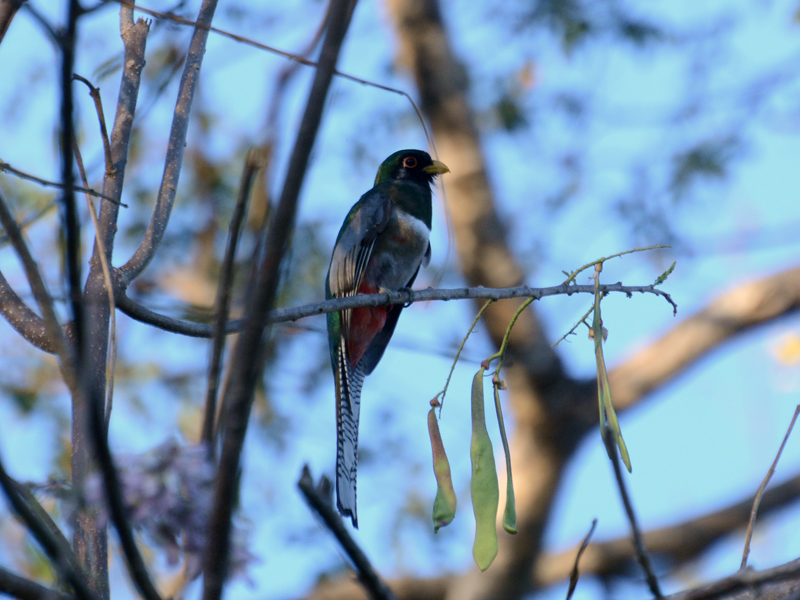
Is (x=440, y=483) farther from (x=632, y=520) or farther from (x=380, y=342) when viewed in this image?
(x=380, y=342)

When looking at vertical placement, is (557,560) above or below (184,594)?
above

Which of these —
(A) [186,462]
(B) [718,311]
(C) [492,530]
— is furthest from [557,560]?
(A) [186,462]

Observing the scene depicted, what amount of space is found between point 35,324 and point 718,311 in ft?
26.7

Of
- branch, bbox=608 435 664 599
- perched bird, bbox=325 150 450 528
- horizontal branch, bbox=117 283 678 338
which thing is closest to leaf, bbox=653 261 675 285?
horizontal branch, bbox=117 283 678 338

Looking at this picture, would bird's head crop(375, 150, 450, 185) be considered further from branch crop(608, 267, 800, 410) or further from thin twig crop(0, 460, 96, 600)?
thin twig crop(0, 460, 96, 600)

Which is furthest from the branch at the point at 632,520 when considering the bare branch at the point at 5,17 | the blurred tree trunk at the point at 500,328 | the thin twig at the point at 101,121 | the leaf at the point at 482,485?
the blurred tree trunk at the point at 500,328

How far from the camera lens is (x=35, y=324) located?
7.42 ft

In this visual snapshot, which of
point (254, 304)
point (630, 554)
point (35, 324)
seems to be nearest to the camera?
point (254, 304)

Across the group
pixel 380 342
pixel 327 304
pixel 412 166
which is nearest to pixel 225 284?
pixel 327 304

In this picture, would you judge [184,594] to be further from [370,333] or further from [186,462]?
[370,333]

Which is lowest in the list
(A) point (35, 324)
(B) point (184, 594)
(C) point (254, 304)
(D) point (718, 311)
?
(B) point (184, 594)

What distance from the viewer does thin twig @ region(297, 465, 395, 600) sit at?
1026 millimetres

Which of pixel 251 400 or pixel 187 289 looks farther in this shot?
pixel 187 289

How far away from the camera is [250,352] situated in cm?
108
